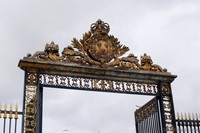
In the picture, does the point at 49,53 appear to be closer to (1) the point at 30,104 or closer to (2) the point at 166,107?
(1) the point at 30,104

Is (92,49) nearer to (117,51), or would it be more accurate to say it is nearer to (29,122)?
Answer: (117,51)

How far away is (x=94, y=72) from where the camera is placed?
1259cm

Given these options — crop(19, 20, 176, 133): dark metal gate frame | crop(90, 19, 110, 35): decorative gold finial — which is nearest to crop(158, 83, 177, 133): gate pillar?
crop(19, 20, 176, 133): dark metal gate frame

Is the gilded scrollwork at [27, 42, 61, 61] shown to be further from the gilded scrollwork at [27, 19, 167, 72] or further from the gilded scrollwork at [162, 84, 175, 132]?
the gilded scrollwork at [162, 84, 175, 132]

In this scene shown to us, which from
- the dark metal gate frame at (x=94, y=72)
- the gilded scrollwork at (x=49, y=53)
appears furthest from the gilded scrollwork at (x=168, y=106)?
the gilded scrollwork at (x=49, y=53)

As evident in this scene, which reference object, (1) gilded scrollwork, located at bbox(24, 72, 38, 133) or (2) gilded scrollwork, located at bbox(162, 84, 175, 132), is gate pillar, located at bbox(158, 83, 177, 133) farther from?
(1) gilded scrollwork, located at bbox(24, 72, 38, 133)

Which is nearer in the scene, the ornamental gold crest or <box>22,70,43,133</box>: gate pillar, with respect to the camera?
<box>22,70,43,133</box>: gate pillar

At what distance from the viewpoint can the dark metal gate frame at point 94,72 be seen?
11.8 metres

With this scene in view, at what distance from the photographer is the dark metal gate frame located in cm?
1182

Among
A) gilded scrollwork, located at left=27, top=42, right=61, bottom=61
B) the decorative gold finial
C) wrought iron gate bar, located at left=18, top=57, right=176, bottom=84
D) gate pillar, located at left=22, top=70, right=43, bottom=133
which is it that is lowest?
gate pillar, located at left=22, top=70, right=43, bottom=133

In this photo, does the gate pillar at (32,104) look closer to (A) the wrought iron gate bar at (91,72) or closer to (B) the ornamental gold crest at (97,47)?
(A) the wrought iron gate bar at (91,72)

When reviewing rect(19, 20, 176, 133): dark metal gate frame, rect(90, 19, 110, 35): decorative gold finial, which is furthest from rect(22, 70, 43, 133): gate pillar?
rect(90, 19, 110, 35): decorative gold finial

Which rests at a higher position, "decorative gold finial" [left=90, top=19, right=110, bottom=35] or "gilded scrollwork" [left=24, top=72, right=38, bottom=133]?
"decorative gold finial" [left=90, top=19, right=110, bottom=35]

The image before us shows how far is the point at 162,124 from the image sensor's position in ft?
42.3
